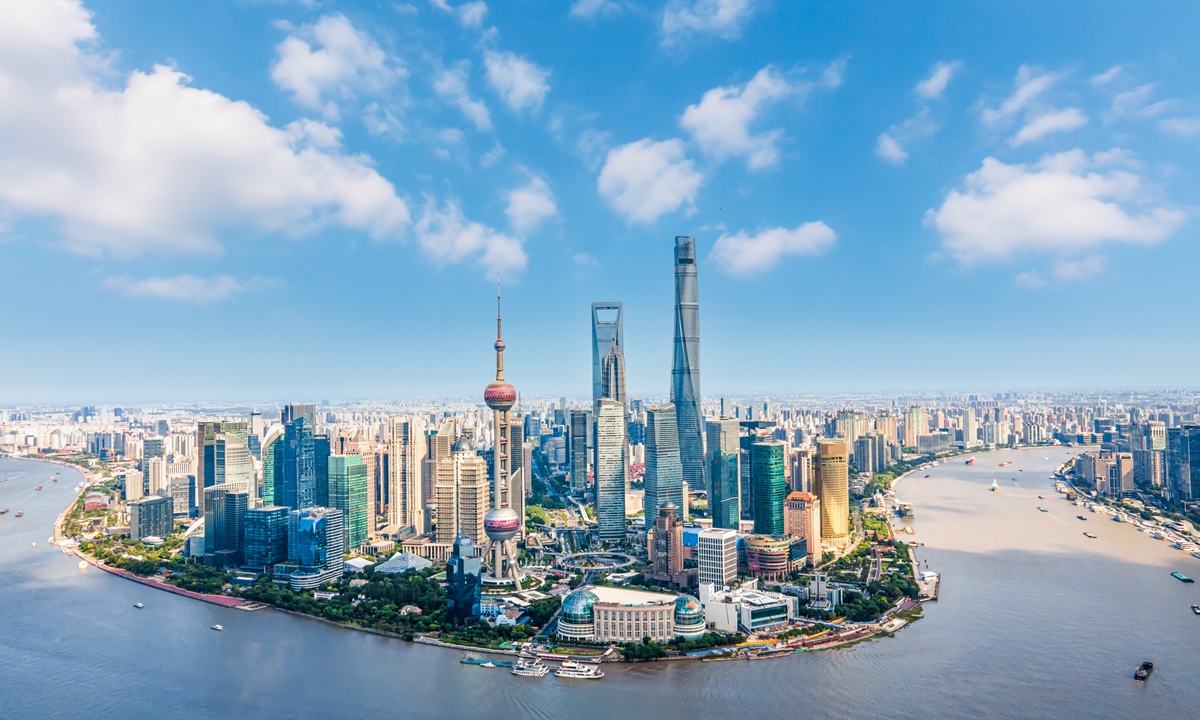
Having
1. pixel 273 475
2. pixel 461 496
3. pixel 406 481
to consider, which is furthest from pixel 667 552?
pixel 273 475

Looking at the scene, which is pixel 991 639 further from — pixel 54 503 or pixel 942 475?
pixel 54 503

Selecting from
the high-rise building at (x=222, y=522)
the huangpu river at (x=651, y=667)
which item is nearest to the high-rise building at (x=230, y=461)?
the high-rise building at (x=222, y=522)

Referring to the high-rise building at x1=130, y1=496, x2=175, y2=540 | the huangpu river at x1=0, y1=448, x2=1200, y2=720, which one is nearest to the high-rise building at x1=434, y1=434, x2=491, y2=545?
the huangpu river at x1=0, y1=448, x2=1200, y2=720

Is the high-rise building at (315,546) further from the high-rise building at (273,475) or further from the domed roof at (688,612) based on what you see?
the domed roof at (688,612)

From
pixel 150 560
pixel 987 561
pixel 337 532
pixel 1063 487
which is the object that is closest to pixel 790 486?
pixel 987 561

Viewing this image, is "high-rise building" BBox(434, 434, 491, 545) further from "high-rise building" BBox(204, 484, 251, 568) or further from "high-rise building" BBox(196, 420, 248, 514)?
"high-rise building" BBox(196, 420, 248, 514)
